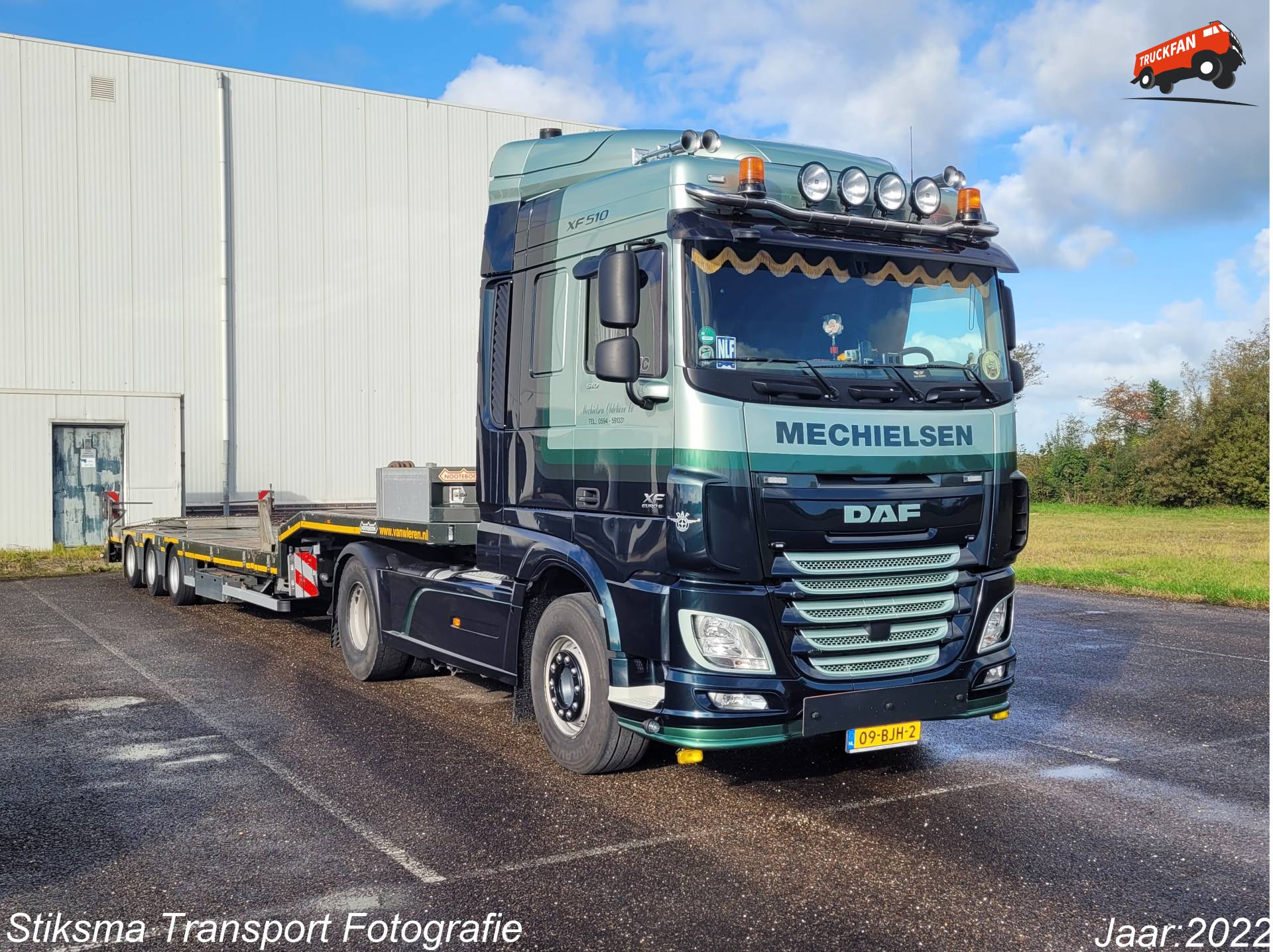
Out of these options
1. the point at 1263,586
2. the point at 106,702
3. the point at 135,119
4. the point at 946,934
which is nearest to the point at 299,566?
the point at 106,702

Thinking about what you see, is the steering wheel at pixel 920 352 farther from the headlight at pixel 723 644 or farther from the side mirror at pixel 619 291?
the headlight at pixel 723 644

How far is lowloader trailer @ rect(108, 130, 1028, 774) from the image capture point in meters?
5.55

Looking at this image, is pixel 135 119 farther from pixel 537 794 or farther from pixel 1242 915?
pixel 1242 915

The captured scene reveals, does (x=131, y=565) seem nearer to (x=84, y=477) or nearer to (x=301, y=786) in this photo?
(x=84, y=477)

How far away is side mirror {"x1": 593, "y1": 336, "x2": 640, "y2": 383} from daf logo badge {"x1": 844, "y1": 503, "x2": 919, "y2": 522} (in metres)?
1.23

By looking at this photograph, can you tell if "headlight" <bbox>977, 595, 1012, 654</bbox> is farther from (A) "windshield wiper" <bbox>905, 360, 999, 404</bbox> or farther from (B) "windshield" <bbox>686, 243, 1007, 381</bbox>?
(B) "windshield" <bbox>686, 243, 1007, 381</bbox>

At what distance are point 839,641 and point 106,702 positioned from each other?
216 inches

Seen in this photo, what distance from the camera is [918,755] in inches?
272

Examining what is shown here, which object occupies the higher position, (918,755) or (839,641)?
(839,641)

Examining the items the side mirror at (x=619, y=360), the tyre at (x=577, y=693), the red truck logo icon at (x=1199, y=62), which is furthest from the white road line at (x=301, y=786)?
the red truck logo icon at (x=1199, y=62)

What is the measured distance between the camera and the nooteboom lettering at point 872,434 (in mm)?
5645

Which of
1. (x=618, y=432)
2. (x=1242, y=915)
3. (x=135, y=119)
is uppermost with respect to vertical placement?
(x=135, y=119)

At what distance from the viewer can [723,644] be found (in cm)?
551

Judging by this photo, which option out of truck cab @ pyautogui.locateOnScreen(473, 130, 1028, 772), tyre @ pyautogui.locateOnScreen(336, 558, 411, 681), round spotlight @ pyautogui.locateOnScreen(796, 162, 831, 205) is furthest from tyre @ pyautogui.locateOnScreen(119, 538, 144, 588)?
round spotlight @ pyautogui.locateOnScreen(796, 162, 831, 205)
